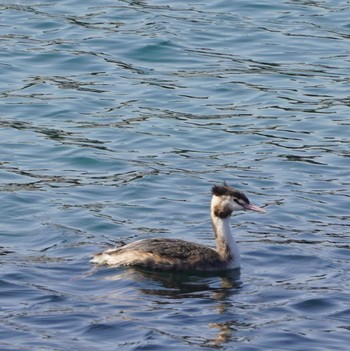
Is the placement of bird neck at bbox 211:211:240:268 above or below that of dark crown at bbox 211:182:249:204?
below

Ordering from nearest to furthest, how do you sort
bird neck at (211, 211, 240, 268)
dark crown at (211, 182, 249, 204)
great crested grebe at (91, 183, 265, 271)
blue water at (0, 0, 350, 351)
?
blue water at (0, 0, 350, 351) < great crested grebe at (91, 183, 265, 271) < bird neck at (211, 211, 240, 268) < dark crown at (211, 182, 249, 204)

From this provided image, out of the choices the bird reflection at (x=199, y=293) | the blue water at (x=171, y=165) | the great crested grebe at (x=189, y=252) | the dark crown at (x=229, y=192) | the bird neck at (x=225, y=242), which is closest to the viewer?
the bird reflection at (x=199, y=293)

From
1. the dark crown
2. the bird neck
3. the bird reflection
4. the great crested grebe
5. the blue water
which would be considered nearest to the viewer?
the bird reflection

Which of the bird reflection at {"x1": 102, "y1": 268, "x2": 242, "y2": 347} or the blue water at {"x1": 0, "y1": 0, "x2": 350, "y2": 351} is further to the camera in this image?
the blue water at {"x1": 0, "y1": 0, "x2": 350, "y2": 351}

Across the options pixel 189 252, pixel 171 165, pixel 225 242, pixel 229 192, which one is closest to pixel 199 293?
pixel 189 252

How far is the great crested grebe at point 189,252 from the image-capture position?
15.3 m

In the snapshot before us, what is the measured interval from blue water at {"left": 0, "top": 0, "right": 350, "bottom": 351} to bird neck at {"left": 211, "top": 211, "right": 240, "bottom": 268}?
21 centimetres

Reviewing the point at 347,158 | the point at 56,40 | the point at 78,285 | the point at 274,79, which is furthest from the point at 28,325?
the point at 56,40

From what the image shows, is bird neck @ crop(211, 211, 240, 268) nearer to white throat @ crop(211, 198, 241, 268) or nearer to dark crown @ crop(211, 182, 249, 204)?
white throat @ crop(211, 198, 241, 268)

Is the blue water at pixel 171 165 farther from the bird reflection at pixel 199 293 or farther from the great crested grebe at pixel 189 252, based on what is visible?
the great crested grebe at pixel 189 252

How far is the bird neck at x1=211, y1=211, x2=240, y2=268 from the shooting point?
1556 centimetres

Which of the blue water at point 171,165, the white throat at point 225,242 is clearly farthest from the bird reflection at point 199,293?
the white throat at point 225,242

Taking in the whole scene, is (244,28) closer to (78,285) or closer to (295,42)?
(295,42)

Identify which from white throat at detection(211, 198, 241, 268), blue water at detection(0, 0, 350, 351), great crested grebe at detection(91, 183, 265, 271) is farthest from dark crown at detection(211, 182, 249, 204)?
blue water at detection(0, 0, 350, 351)
